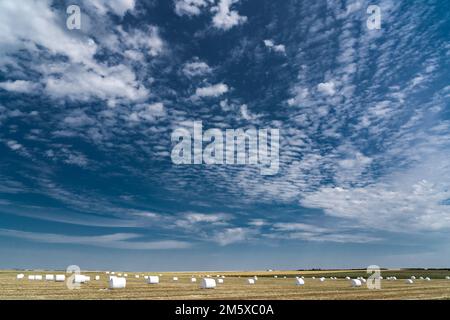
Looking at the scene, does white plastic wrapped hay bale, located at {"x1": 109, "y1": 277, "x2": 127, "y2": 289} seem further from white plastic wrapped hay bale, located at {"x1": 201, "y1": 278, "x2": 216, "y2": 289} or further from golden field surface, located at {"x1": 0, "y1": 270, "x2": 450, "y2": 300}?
white plastic wrapped hay bale, located at {"x1": 201, "y1": 278, "x2": 216, "y2": 289}

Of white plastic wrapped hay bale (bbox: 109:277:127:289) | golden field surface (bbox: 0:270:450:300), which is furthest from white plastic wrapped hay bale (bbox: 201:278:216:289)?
white plastic wrapped hay bale (bbox: 109:277:127:289)

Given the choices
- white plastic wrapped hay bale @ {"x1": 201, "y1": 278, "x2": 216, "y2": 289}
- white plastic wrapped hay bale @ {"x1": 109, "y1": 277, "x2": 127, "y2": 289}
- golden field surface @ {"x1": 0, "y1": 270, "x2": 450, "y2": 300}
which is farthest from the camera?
white plastic wrapped hay bale @ {"x1": 201, "y1": 278, "x2": 216, "y2": 289}

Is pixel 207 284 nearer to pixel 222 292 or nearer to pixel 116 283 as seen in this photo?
pixel 222 292

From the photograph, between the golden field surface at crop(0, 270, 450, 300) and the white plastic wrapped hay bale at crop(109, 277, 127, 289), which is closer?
the golden field surface at crop(0, 270, 450, 300)

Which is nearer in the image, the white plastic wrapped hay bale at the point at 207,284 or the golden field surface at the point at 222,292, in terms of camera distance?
the golden field surface at the point at 222,292

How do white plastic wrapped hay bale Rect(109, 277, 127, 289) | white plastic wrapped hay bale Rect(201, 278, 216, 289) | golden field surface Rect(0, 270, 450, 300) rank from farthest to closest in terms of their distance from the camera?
white plastic wrapped hay bale Rect(201, 278, 216, 289) → white plastic wrapped hay bale Rect(109, 277, 127, 289) → golden field surface Rect(0, 270, 450, 300)

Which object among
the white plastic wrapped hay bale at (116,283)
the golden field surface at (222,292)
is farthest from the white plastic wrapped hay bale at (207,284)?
the white plastic wrapped hay bale at (116,283)

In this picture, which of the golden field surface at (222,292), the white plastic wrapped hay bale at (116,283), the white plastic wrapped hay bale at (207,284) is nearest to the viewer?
the golden field surface at (222,292)

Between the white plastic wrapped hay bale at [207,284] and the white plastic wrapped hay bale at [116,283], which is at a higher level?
the white plastic wrapped hay bale at [116,283]

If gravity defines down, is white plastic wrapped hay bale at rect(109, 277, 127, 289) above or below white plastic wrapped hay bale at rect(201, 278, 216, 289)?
above

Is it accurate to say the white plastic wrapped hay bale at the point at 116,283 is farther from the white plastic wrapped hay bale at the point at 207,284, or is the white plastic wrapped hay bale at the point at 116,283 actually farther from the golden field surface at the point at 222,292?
the white plastic wrapped hay bale at the point at 207,284
